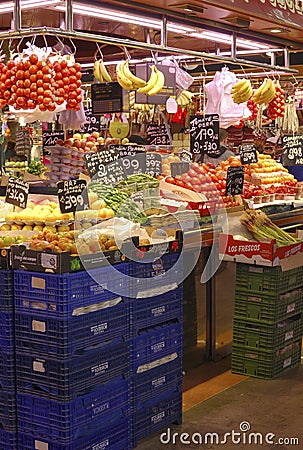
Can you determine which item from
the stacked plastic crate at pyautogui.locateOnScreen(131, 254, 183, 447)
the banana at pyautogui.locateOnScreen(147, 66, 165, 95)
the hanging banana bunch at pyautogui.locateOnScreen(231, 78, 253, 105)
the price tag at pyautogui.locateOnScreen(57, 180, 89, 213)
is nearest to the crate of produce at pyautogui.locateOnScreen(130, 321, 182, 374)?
the stacked plastic crate at pyautogui.locateOnScreen(131, 254, 183, 447)

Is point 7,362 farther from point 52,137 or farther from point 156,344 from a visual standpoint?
point 52,137

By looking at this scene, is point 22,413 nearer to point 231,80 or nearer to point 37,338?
point 37,338

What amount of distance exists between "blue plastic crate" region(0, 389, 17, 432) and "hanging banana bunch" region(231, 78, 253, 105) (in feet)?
14.6

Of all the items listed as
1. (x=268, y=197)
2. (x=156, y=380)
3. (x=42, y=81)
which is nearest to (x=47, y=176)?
(x=42, y=81)

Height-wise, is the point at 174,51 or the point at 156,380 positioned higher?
the point at 174,51

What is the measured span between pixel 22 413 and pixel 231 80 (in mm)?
4573

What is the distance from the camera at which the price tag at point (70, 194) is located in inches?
163

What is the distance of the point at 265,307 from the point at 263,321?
107mm

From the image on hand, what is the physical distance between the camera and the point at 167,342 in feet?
14.3

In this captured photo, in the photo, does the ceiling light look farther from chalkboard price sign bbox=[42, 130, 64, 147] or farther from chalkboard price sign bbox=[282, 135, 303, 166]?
chalkboard price sign bbox=[282, 135, 303, 166]

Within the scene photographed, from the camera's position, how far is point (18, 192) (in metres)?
4.47

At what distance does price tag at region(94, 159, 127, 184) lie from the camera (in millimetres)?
4922

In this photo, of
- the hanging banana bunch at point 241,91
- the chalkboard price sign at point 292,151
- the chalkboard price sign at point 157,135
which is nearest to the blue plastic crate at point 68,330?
the hanging banana bunch at point 241,91

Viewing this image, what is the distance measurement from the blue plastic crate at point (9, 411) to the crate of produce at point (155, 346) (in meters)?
0.71
